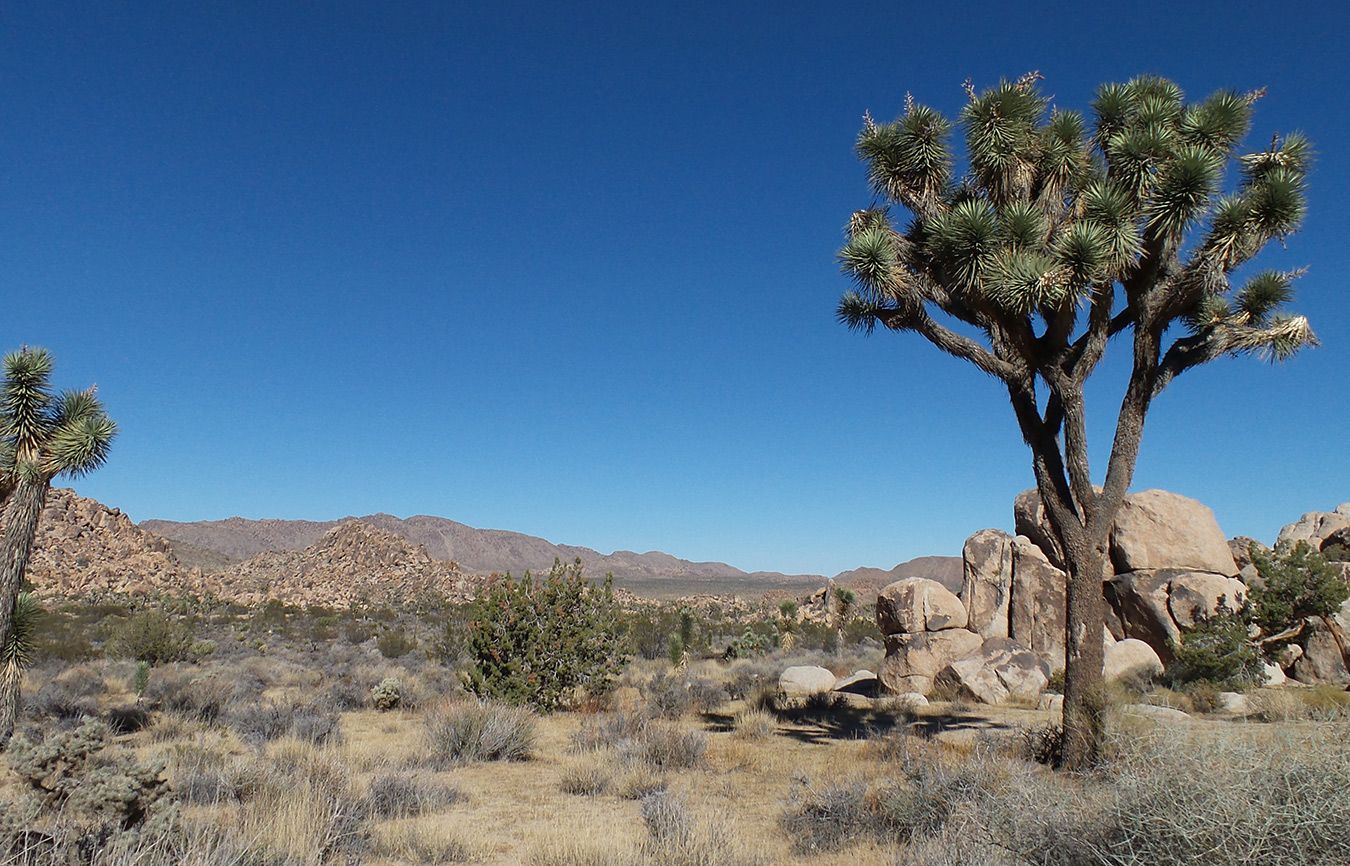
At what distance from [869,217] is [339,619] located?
106 feet

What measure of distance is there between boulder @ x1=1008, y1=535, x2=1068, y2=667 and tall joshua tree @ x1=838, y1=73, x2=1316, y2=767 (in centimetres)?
939

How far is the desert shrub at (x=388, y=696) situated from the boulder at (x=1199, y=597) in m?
15.3

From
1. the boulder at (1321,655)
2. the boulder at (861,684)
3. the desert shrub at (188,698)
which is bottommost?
the desert shrub at (188,698)

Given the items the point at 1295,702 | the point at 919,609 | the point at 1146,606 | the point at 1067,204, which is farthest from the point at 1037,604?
the point at 1067,204

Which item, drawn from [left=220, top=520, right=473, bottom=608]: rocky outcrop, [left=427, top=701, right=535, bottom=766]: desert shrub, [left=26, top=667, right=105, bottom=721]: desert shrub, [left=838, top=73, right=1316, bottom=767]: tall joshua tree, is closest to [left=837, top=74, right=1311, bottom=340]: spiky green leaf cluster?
[left=838, top=73, right=1316, bottom=767]: tall joshua tree

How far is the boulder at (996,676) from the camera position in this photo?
578 inches

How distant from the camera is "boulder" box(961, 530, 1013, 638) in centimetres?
1764

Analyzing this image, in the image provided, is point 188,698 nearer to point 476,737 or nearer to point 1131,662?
point 476,737

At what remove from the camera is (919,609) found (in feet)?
57.4

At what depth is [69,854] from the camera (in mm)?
4059

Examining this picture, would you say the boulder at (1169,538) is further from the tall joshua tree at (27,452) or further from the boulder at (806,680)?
the tall joshua tree at (27,452)

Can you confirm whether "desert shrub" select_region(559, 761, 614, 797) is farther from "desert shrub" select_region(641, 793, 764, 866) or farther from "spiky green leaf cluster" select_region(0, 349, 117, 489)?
"spiky green leaf cluster" select_region(0, 349, 117, 489)

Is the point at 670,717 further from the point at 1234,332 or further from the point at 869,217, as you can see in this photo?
the point at 1234,332

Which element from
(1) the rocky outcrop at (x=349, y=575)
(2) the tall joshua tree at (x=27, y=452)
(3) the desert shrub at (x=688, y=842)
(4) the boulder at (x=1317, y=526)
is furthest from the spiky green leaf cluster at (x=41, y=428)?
(1) the rocky outcrop at (x=349, y=575)
